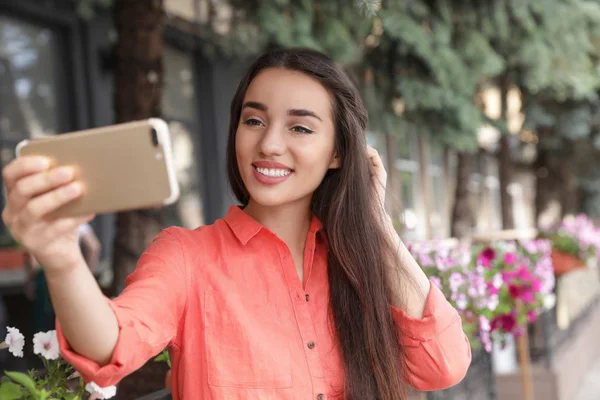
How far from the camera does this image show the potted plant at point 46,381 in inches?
51.3

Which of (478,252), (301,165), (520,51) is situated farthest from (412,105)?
(301,165)

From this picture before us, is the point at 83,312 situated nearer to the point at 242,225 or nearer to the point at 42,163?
the point at 42,163

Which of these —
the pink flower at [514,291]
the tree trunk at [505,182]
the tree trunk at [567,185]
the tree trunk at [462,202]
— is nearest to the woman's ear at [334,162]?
the pink flower at [514,291]

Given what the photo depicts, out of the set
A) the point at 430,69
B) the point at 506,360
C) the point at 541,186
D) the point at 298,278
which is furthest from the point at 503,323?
the point at 541,186

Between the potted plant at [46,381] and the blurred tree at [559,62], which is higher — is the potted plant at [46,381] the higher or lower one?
the lower one

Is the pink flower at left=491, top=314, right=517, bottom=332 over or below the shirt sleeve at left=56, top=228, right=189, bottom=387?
below

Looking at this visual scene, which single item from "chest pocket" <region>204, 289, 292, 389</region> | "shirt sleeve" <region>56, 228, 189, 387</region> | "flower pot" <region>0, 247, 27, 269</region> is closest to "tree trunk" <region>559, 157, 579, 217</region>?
"flower pot" <region>0, 247, 27, 269</region>

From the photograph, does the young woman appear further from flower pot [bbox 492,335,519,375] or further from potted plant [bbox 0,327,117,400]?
flower pot [bbox 492,335,519,375]

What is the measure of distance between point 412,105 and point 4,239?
12.5 feet

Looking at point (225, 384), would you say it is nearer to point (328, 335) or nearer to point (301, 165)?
point (328, 335)

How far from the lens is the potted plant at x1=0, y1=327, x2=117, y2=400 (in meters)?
1.30

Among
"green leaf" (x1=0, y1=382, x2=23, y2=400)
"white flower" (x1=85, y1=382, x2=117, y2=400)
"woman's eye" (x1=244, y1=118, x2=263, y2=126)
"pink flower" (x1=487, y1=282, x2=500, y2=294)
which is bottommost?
"pink flower" (x1=487, y1=282, x2=500, y2=294)

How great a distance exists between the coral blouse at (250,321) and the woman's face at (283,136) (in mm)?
129

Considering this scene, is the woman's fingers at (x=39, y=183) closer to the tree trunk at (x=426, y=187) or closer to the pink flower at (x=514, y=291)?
the pink flower at (x=514, y=291)
